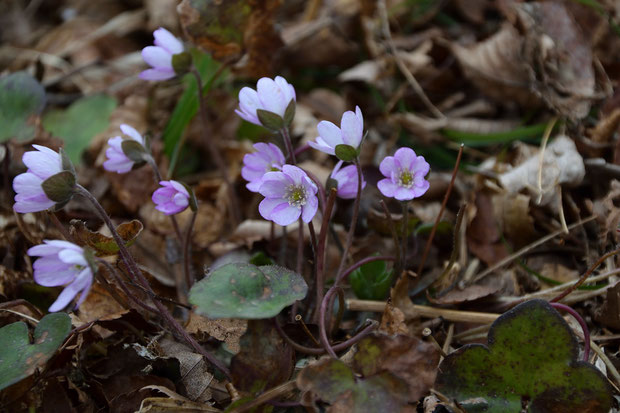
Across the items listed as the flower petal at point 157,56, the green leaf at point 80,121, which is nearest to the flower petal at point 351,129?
the flower petal at point 157,56

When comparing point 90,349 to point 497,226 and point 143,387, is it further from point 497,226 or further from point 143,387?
point 497,226

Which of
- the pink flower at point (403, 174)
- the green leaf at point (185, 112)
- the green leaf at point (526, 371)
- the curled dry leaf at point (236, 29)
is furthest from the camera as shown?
the green leaf at point (185, 112)

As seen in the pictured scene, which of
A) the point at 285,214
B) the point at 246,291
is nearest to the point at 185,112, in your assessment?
the point at 285,214

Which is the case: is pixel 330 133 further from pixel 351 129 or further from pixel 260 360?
pixel 260 360

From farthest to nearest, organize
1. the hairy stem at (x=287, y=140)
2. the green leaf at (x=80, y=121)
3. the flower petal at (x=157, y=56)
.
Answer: the green leaf at (x=80, y=121) → the flower petal at (x=157, y=56) → the hairy stem at (x=287, y=140)

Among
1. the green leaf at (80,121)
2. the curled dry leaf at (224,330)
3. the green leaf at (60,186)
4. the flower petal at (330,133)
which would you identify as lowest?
the green leaf at (80,121)

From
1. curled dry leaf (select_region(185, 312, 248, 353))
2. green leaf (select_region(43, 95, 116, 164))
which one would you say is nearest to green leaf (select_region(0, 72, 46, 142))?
green leaf (select_region(43, 95, 116, 164))

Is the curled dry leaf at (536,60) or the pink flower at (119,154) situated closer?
the pink flower at (119,154)

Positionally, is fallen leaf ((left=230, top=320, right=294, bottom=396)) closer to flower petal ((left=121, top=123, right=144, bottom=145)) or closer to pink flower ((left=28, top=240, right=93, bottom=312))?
pink flower ((left=28, top=240, right=93, bottom=312))

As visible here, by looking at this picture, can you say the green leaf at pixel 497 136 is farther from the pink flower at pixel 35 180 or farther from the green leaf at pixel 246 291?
the pink flower at pixel 35 180
